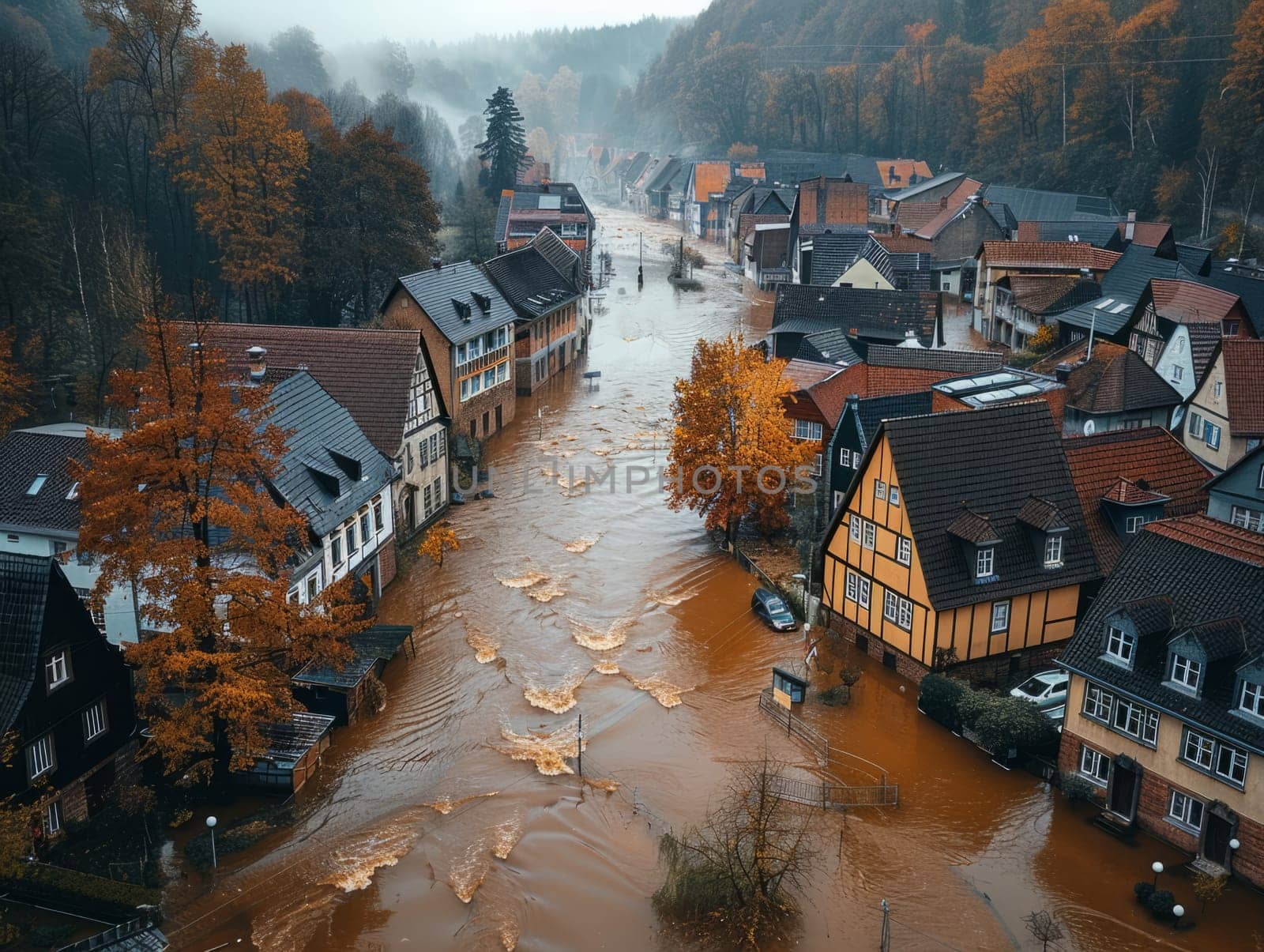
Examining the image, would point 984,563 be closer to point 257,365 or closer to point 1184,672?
point 1184,672

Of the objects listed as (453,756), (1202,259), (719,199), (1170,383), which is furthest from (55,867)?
(719,199)

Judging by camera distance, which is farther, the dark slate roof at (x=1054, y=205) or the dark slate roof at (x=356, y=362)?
the dark slate roof at (x=1054, y=205)

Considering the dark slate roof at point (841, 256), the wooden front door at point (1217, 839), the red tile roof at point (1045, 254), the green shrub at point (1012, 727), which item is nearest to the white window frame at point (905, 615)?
the green shrub at point (1012, 727)

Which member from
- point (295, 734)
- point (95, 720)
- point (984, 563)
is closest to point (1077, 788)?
point (984, 563)

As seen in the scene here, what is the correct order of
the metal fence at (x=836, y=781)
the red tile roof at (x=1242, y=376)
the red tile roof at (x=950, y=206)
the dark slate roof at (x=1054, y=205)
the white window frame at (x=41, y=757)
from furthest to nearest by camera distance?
1. the dark slate roof at (x=1054, y=205)
2. the red tile roof at (x=950, y=206)
3. the red tile roof at (x=1242, y=376)
4. the metal fence at (x=836, y=781)
5. the white window frame at (x=41, y=757)

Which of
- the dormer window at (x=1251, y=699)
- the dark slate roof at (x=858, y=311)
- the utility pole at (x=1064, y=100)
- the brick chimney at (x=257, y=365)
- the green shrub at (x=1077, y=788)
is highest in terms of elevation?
the utility pole at (x=1064, y=100)

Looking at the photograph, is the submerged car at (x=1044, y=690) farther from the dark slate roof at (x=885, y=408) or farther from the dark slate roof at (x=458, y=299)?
the dark slate roof at (x=458, y=299)
